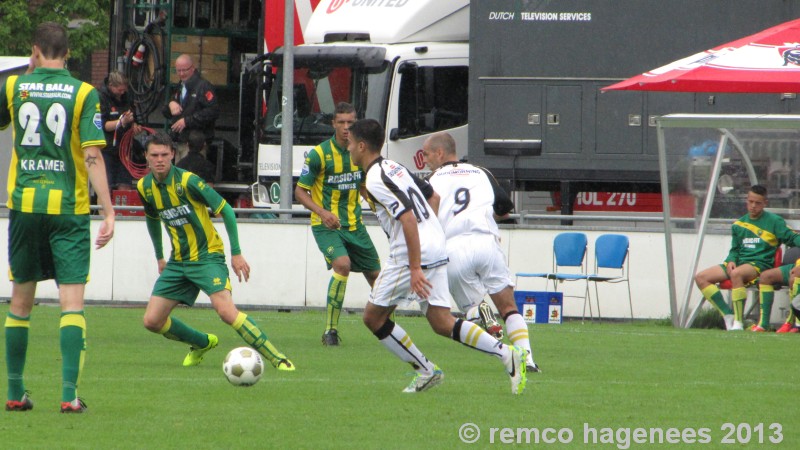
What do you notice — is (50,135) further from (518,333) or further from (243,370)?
(518,333)

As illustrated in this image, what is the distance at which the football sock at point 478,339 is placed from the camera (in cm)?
863

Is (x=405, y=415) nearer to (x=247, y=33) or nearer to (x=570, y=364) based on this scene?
(x=570, y=364)

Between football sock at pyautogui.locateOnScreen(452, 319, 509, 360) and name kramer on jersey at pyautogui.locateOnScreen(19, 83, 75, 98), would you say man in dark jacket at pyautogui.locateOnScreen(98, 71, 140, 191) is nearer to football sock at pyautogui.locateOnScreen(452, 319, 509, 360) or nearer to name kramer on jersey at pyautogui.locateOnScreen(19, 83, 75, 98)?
football sock at pyautogui.locateOnScreen(452, 319, 509, 360)

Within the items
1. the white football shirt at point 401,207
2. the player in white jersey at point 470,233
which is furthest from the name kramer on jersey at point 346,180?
the white football shirt at point 401,207

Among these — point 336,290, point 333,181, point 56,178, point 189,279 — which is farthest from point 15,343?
point 333,181

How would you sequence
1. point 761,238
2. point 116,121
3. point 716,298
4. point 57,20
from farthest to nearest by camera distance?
point 57,20 < point 116,121 < point 716,298 < point 761,238

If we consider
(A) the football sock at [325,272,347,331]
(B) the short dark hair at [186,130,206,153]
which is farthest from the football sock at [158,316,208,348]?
(B) the short dark hair at [186,130,206,153]

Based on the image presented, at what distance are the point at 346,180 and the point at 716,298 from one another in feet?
18.7

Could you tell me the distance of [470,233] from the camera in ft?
34.0

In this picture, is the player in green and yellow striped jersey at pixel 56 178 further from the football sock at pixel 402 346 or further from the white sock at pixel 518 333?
the white sock at pixel 518 333

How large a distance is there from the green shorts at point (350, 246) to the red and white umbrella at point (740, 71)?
4.73 meters

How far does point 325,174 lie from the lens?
12234 millimetres

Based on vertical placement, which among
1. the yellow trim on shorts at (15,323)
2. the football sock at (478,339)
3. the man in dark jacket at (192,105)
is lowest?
the football sock at (478,339)

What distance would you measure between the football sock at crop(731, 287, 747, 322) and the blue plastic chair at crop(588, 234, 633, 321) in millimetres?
1436
